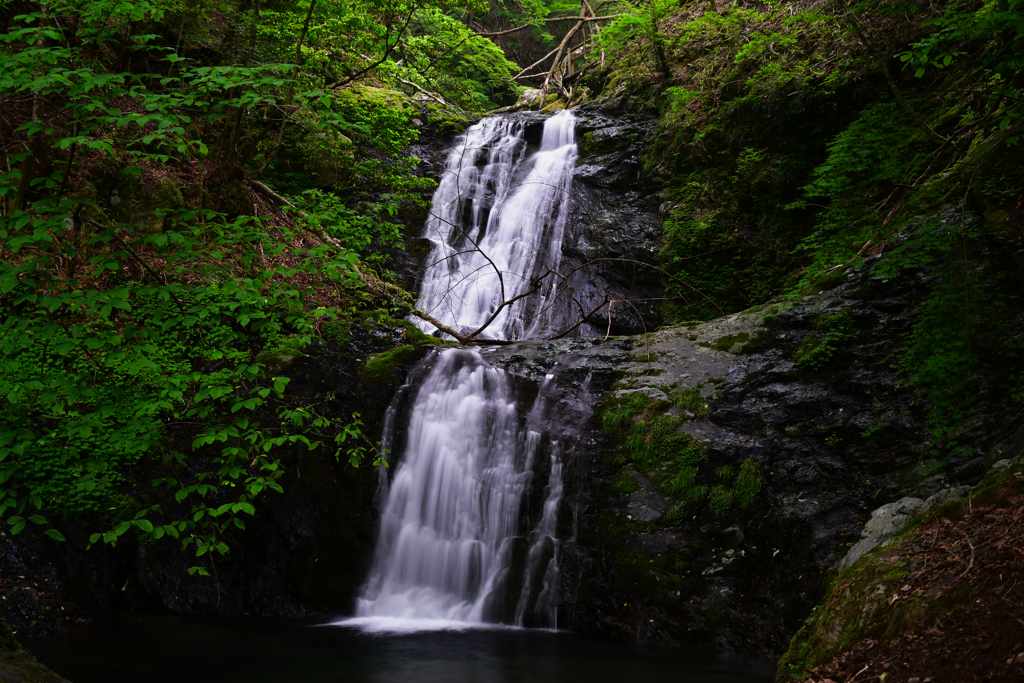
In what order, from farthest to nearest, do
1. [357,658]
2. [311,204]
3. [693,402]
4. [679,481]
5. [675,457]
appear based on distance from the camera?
[311,204]
[693,402]
[675,457]
[679,481]
[357,658]

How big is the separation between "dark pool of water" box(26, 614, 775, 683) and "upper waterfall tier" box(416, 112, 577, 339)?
543cm

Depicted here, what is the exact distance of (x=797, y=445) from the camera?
6258 mm

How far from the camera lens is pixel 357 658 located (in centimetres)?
586

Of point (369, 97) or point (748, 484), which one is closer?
point (748, 484)

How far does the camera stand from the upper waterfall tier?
11133mm

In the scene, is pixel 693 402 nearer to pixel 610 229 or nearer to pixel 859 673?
pixel 859 673

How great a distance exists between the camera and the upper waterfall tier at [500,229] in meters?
11.1

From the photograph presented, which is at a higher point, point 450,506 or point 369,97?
point 369,97

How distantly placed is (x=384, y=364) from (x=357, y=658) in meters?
3.84

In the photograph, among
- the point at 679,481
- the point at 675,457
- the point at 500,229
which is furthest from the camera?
the point at 500,229

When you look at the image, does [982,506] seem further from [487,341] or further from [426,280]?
[426,280]

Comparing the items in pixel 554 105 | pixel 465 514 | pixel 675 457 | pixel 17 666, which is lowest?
pixel 17 666

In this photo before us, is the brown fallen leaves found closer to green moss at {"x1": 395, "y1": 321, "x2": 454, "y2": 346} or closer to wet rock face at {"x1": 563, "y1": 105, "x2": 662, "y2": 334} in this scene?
green moss at {"x1": 395, "y1": 321, "x2": 454, "y2": 346}

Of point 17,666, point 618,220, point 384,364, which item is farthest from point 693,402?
point 17,666
